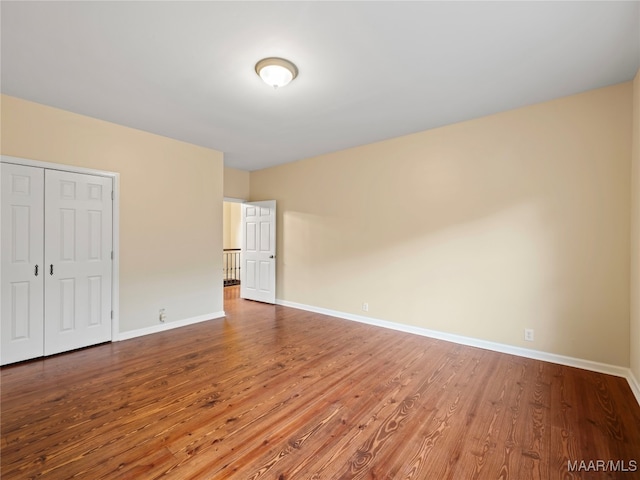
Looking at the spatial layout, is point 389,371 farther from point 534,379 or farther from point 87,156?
point 87,156

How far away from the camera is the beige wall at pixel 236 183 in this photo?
5.94 metres

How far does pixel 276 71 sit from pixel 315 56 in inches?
14.2

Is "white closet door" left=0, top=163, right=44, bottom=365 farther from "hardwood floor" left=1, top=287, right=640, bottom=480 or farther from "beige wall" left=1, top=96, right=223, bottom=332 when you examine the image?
"beige wall" left=1, top=96, right=223, bottom=332

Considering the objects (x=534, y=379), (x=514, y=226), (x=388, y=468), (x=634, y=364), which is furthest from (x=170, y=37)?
(x=634, y=364)

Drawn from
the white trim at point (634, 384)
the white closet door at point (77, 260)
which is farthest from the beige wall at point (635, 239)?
the white closet door at point (77, 260)

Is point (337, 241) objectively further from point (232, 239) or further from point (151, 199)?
point (232, 239)

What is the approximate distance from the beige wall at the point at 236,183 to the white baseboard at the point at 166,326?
251cm

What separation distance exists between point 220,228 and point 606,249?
5.06m

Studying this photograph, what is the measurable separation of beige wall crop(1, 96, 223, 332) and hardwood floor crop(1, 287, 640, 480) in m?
0.95

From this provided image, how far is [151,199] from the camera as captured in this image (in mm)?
4059

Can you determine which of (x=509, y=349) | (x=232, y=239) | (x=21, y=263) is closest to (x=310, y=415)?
(x=509, y=349)

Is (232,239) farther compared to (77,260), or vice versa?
(232,239)

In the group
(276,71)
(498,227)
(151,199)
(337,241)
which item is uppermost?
(276,71)

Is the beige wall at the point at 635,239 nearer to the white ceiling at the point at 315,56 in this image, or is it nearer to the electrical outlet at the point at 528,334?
Answer: the white ceiling at the point at 315,56
